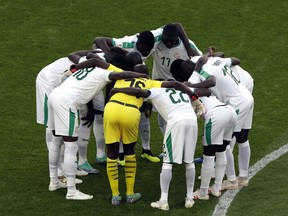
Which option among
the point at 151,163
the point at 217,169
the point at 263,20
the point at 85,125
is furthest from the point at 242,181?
the point at 263,20

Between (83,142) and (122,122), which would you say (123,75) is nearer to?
(122,122)

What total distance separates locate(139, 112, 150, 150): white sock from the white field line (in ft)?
5.85

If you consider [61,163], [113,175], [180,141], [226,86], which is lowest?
[61,163]

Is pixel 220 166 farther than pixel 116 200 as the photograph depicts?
Yes

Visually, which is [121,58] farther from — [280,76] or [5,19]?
[5,19]

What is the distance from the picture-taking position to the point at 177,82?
11.7m

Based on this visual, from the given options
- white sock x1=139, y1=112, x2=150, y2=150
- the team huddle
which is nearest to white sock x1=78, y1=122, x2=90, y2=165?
the team huddle

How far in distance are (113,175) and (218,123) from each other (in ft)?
5.48

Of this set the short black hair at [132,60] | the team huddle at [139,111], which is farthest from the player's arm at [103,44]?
the short black hair at [132,60]

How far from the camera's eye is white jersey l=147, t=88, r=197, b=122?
11555 millimetres

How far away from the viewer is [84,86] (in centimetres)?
1195

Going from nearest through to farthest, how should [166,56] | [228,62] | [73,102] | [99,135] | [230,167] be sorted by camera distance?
[73,102] → [230,167] → [228,62] → [99,135] → [166,56]

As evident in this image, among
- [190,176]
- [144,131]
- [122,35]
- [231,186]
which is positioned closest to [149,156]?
[144,131]

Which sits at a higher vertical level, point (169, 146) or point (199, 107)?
point (199, 107)
